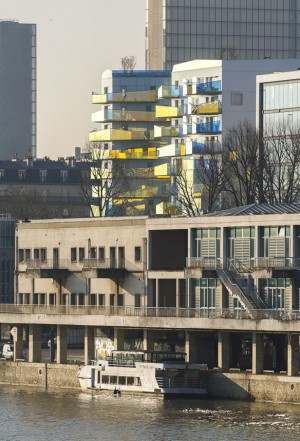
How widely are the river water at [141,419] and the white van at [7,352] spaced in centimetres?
1988

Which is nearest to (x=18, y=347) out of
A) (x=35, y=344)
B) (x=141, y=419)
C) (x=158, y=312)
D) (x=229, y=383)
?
(x=35, y=344)

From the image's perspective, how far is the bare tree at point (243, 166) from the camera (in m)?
186

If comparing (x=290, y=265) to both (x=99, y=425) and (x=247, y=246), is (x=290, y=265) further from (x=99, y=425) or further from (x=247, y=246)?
(x=99, y=425)

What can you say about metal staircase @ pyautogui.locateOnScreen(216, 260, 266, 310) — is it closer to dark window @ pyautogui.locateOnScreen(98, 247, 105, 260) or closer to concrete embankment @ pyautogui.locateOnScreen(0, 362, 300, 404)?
concrete embankment @ pyautogui.locateOnScreen(0, 362, 300, 404)

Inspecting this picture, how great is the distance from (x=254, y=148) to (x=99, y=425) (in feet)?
210

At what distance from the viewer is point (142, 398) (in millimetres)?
144500

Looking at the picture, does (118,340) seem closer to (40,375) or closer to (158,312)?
(158,312)

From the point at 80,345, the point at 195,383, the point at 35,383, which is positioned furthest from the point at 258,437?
the point at 80,345

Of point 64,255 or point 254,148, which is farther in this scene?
point 254,148

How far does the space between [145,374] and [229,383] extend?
539 cm

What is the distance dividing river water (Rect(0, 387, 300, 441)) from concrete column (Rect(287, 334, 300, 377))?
3.01 m

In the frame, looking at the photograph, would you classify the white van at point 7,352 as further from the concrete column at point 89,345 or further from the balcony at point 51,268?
the concrete column at point 89,345

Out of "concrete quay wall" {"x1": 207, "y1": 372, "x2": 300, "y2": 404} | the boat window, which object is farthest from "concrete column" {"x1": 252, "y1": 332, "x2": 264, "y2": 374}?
the boat window

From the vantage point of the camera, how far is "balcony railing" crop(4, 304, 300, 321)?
14238 cm
